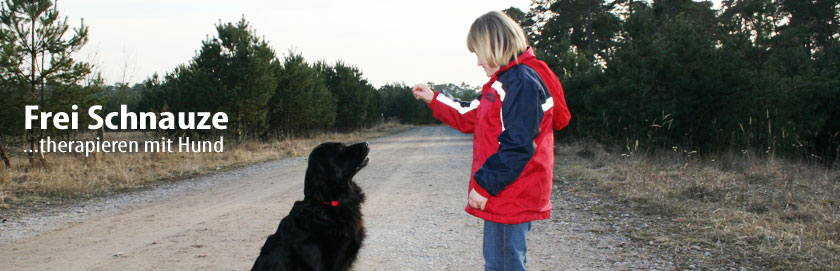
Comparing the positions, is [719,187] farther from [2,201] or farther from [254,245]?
[2,201]

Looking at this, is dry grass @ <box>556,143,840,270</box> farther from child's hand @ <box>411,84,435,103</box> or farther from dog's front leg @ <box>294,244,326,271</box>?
dog's front leg @ <box>294,244,326,271</box>

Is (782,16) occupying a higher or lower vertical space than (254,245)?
higher

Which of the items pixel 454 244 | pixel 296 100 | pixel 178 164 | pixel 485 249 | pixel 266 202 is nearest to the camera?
pixel 485 249

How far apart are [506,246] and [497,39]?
1.01m

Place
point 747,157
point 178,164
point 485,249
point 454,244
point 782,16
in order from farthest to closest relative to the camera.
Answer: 1. point 782,16
2. point 178,164
3. point 747,157
4. point 454,244
5. point 485,249

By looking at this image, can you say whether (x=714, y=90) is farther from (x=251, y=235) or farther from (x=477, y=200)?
(x=477, y=200)

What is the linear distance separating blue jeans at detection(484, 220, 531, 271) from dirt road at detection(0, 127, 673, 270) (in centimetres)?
179

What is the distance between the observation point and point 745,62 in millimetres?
11375

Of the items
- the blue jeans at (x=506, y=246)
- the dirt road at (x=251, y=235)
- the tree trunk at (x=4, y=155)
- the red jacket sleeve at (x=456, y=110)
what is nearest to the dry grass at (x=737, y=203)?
the dirt road at (x=251, y=235)

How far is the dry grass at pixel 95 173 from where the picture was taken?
8.44 m

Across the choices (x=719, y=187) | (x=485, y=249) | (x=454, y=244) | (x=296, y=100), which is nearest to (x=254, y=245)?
(x=454, y=244)

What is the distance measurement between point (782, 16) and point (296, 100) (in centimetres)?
2579

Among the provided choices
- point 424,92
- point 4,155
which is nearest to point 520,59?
point 424,92

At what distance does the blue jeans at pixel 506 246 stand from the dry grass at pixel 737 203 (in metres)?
2.65
